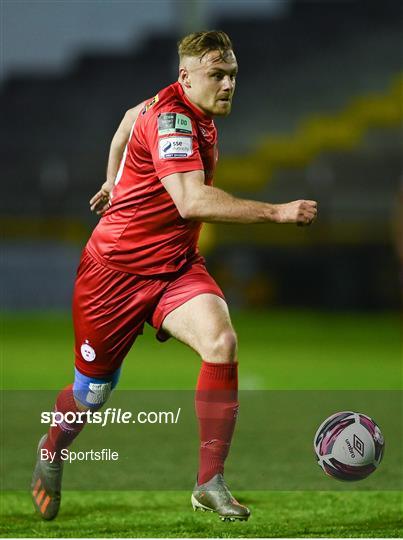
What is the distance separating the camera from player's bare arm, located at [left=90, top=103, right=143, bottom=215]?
15.2 ft

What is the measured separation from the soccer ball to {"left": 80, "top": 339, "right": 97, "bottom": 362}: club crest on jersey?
941mm

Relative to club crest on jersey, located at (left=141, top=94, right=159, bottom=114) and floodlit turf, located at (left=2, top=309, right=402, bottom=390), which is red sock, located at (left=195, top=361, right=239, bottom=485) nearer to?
club crest on jersey, located at (left=141, top=94, right=159, bottom=114)

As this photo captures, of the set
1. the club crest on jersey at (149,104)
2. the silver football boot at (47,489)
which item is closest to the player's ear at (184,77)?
the club crest on jersey at (149,104)

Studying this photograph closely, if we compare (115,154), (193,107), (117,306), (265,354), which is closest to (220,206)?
(193,107)

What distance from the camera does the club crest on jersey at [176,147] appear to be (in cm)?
407

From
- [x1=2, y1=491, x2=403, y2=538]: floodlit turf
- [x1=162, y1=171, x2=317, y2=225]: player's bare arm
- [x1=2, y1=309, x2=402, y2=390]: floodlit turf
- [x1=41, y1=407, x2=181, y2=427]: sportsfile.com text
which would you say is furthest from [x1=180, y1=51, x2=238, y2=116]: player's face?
[x1=2, y1=309, x2=402, y2=390]: floodlit turf

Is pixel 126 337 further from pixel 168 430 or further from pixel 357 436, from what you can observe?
pixel 168 430

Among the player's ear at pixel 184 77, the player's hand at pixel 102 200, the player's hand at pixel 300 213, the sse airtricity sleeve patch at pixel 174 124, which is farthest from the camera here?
the player's hand at pixel 102 200

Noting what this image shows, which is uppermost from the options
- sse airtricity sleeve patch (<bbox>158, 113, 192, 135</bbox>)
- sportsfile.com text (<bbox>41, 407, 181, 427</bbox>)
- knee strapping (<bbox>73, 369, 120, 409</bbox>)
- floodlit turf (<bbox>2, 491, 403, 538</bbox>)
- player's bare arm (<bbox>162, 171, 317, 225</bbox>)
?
sse airtricity sleeve patch (<bbox>158, 113, 192, 135</bbox>)

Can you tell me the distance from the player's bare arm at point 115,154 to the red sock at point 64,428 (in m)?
0.76

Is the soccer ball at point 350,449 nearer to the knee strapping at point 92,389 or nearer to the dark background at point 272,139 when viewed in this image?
the knee strapping at point 92,389

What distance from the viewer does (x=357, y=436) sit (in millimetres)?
4355

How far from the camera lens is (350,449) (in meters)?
4.33

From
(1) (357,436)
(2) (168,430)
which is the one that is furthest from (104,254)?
(2) (168,430)
